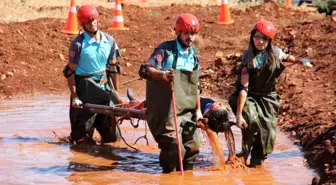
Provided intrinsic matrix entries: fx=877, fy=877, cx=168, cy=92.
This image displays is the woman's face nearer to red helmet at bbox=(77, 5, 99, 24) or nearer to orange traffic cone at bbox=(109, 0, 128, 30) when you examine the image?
red helmet at bbox=(77, 5, 99, 24)

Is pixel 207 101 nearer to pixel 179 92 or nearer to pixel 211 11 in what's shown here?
pixel 179 92

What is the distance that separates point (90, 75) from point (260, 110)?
2131 millimetres

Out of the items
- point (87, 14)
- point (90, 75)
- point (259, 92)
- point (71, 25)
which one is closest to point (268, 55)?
point (259, 92)

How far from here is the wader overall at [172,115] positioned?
8.39 metres

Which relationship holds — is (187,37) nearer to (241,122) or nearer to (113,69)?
(241,122)

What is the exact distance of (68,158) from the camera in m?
9.66

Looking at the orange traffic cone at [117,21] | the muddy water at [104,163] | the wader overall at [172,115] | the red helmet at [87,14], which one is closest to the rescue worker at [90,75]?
the red helmet at [87,14]

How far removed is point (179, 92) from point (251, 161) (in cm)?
120

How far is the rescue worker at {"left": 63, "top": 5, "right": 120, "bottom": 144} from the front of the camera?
31.9 ft

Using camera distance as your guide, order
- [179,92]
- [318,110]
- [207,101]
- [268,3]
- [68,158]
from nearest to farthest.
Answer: [179,92], [207,101], [68,158], [318,110], [268,3]

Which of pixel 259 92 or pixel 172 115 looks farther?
pixel 259 92

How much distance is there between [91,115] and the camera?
10.1m

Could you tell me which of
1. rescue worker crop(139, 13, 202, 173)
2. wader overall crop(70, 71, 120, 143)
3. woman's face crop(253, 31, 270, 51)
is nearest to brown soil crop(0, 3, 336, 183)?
woman's face crop(253, 31, 270, 51)

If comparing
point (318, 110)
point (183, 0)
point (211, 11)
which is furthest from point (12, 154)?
point (183, 0)
